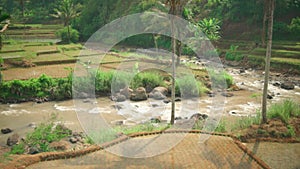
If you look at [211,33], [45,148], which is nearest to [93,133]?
[45,148]

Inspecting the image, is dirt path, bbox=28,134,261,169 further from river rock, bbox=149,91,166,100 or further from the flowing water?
river rock, bbox=149,91,166,100

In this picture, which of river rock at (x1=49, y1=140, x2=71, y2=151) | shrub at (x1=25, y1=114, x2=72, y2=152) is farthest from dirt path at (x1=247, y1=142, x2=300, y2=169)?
shrub at (x1=25, y1=114, x2=72, y2=152)

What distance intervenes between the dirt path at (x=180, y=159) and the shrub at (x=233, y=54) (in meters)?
A: 20.6

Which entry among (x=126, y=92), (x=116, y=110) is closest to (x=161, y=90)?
(x=126, y=92)

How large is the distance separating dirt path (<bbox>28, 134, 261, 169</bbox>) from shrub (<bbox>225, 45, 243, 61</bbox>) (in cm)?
2061

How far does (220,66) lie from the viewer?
27250 mm

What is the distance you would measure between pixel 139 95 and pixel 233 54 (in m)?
15.5

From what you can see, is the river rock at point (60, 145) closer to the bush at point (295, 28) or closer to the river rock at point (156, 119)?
the river rock at point (156, 119)

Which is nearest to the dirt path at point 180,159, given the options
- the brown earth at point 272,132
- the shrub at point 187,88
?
the brown earth at point 272,132

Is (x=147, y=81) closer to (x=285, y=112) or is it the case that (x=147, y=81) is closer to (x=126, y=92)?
(x=126, y=92)

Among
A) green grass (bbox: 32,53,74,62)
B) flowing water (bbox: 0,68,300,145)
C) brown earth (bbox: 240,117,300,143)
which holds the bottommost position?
flowing water (bbox: 0,68,300,145)

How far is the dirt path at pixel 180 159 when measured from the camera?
316 inches

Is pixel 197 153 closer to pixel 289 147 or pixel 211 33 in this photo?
pixel 289 147

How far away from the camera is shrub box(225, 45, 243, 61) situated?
94.8ft
